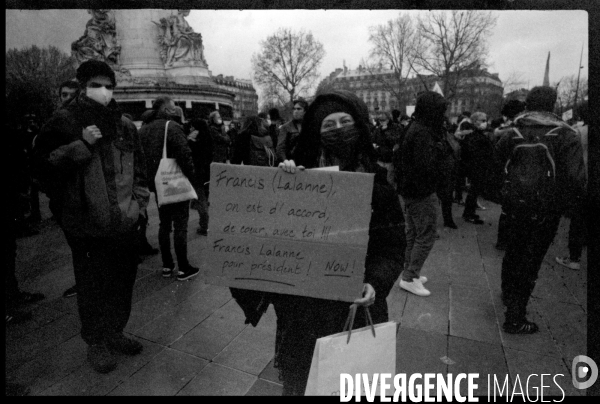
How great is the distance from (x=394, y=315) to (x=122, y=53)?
21948mm

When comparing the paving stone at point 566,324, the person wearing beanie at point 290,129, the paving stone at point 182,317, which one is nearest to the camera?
the paving stone at point 566,324

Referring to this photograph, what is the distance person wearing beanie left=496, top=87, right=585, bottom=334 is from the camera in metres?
2.90

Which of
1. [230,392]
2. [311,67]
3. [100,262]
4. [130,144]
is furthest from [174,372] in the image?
[311,67]

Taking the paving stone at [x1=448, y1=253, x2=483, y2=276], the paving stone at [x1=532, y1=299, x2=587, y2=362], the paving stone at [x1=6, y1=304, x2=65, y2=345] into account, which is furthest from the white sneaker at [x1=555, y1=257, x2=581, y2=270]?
the paving stone at [x1=6, y1=304, x2=65, y2=345]

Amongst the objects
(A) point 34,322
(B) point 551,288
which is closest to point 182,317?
(A) point 34,322

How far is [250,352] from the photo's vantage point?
2.79 metres

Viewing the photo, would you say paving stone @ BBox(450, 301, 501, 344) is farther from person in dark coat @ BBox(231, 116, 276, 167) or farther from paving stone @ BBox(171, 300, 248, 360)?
person in dark coat @ BBox(231, 116, 276, 167)

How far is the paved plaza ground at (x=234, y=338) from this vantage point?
248 cm

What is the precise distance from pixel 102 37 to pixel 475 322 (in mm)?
23222

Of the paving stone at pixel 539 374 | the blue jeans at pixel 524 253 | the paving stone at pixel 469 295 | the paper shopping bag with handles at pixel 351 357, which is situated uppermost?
Answer: the paper shopping bag with handles at pixel 351 357

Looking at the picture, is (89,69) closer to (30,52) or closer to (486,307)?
(486,307)

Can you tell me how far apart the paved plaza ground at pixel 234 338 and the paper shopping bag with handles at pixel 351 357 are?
1.14 meters

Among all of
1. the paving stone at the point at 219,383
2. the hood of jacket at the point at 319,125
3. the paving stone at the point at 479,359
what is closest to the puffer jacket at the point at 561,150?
the paving stone at the point at 479,359

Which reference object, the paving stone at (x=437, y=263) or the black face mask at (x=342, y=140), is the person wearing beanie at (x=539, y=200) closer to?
the paving stone at (x=437, y=263)
